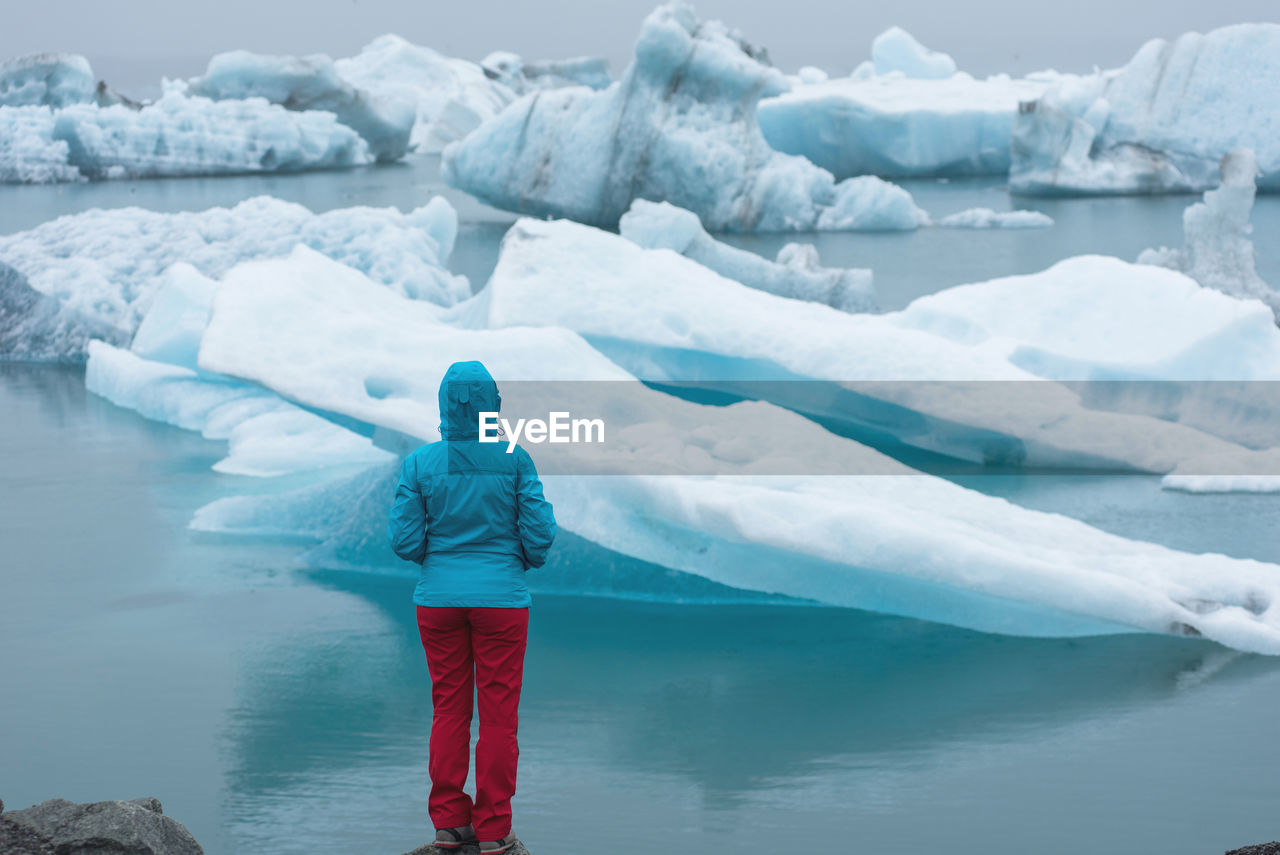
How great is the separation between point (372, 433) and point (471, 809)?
2.50m

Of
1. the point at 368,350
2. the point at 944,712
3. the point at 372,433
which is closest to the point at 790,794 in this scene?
the point at 944,712

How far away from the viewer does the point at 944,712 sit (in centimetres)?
297

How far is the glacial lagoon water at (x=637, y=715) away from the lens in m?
2.44

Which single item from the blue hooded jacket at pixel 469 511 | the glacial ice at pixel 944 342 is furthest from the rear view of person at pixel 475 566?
the glacial ice at pixel 944 342

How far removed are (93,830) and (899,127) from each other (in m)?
17.8

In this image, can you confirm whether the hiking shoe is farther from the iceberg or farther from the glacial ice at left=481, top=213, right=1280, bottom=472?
the iceberg

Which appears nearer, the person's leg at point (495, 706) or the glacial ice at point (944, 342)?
the person's leg at point (495, 706)

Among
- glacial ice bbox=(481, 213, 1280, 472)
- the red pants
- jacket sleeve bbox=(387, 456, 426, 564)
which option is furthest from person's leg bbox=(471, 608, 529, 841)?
glacial ice bbox=(481, 213, 1280, 472)

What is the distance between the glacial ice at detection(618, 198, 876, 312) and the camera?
845 centimetres

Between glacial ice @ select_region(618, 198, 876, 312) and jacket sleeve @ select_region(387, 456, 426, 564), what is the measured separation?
674 centimetres

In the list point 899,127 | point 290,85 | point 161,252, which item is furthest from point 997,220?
point 290,85

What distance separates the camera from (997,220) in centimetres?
1381

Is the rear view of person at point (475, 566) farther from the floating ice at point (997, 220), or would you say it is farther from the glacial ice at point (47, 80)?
the glacial ice at point (47, 80)

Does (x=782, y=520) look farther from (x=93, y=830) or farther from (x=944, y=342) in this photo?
(x=944, y=342)
